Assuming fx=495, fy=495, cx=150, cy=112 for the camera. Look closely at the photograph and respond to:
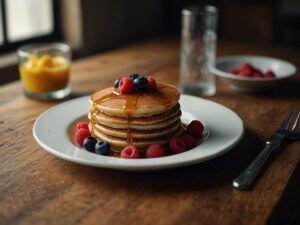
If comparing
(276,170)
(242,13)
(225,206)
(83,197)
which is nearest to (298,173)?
(276,170)

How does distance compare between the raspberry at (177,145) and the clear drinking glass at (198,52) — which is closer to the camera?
the raspberry at (177,145)

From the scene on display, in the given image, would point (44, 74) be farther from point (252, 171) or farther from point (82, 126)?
point (252, 171)

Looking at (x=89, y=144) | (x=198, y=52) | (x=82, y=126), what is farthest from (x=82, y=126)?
(x=198, y=52)

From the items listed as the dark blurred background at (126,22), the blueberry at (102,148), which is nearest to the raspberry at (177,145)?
the blueberry at (102,148)

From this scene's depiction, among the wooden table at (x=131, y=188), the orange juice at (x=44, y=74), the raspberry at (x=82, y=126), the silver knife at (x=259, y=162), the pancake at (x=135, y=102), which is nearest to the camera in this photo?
the wooden table at (x=131, y=188)

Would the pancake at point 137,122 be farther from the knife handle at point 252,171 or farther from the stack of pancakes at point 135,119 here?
the knife handle at point 252,171

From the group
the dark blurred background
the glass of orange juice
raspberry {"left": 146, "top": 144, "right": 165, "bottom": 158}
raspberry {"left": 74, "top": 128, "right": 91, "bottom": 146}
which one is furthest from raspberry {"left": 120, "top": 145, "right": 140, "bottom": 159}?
the dark blurred background
